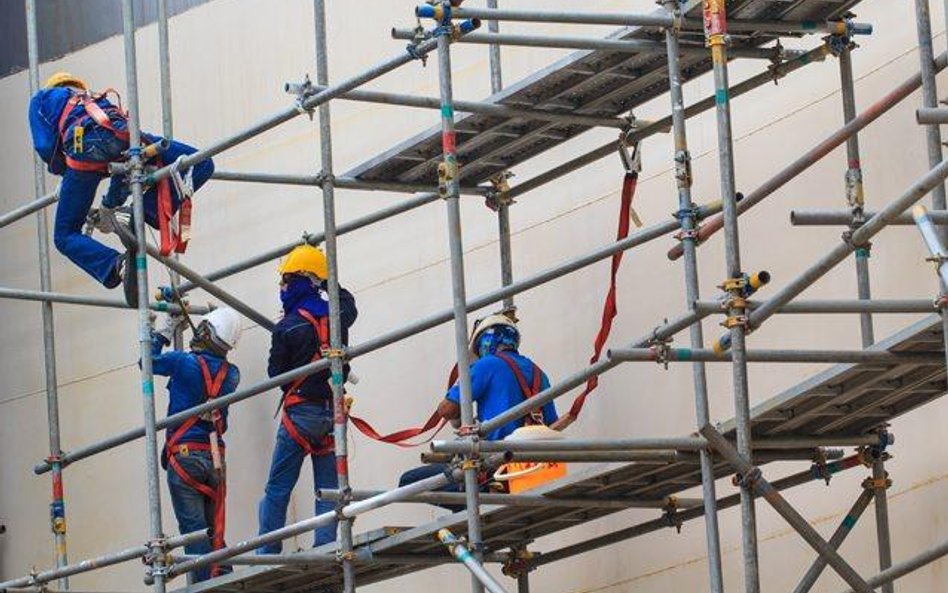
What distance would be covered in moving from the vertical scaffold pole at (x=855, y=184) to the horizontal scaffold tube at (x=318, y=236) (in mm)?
2884

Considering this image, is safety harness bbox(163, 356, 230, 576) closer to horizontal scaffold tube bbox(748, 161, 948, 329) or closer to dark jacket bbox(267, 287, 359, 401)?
dark jacket bbox(267, 287, 359, 401)

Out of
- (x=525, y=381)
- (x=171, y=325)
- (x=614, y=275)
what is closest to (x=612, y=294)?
(x=614, y=275)

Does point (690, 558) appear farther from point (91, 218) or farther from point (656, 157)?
point (91, 218)

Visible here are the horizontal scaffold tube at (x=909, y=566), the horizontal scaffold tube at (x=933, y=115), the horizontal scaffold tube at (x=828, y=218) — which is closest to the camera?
the horizontal scaffold tube at (x=933, y=115)

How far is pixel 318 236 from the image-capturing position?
16625 millimetres

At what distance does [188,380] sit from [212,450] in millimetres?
512

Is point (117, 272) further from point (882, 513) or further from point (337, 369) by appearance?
point (882, 513)

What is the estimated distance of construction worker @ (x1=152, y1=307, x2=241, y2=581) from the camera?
672 inches

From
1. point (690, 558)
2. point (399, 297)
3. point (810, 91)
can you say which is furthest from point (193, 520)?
point (810, 91)

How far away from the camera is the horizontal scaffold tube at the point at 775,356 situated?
12.4m

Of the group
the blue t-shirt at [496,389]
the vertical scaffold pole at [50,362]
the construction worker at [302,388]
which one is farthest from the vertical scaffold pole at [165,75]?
the blue t-shirt at [496,389]

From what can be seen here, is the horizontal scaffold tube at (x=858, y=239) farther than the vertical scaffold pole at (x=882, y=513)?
No

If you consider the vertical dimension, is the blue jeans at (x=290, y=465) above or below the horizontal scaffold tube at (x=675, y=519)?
above

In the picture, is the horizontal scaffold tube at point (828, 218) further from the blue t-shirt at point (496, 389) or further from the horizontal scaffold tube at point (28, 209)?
the horizontal scaffold tube at point (28, 209)
